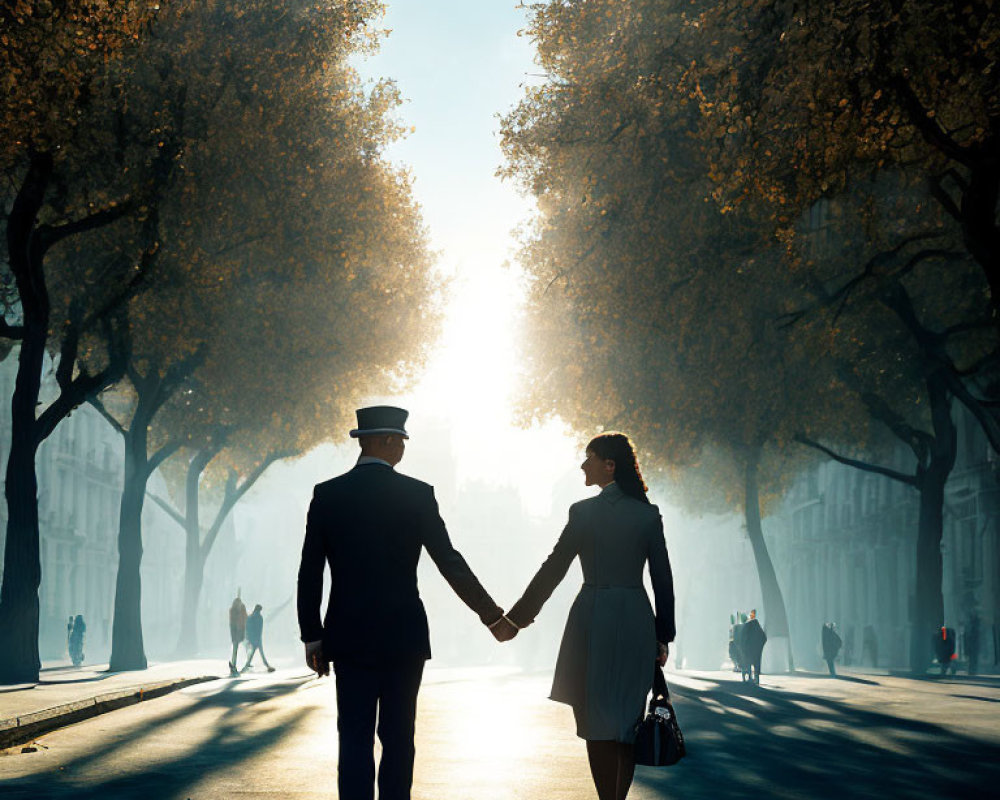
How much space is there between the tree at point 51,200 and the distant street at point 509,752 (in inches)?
129

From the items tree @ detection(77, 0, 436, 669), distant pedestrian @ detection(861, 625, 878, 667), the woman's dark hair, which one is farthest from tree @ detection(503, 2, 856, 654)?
distant pedestrian @ detection(861, 625, 878, 667)

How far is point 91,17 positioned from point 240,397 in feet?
57.4

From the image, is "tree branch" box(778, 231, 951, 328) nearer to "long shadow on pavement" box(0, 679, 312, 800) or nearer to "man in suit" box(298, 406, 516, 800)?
"long shadow on pavement" box(0, 679, 312, 800)

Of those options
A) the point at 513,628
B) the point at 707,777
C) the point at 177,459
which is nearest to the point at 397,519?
A: the point at 513,628

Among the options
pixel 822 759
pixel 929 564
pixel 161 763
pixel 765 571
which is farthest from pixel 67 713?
pixel 765 571

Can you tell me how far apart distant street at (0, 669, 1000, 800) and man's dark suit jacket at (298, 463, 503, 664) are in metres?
4.12

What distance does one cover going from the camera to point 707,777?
12.0 meters

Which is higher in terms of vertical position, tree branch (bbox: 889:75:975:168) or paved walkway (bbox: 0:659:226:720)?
tree branch (bbox: 889:75:975:168)

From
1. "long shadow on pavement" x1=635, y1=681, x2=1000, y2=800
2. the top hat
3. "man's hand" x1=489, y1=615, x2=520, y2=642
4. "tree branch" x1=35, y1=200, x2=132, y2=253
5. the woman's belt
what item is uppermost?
"tree branch" x1=35, y1=200, x2=132, y2=253

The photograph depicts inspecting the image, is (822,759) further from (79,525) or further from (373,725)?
(79,525)

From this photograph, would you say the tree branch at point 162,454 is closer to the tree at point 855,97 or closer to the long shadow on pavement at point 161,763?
the long shadow on pavement at point 161,763

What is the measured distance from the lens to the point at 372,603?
6406 millimetres

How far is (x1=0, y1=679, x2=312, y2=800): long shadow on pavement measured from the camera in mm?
10359

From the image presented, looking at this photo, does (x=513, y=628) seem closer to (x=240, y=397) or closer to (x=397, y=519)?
(x=397, y=519)
